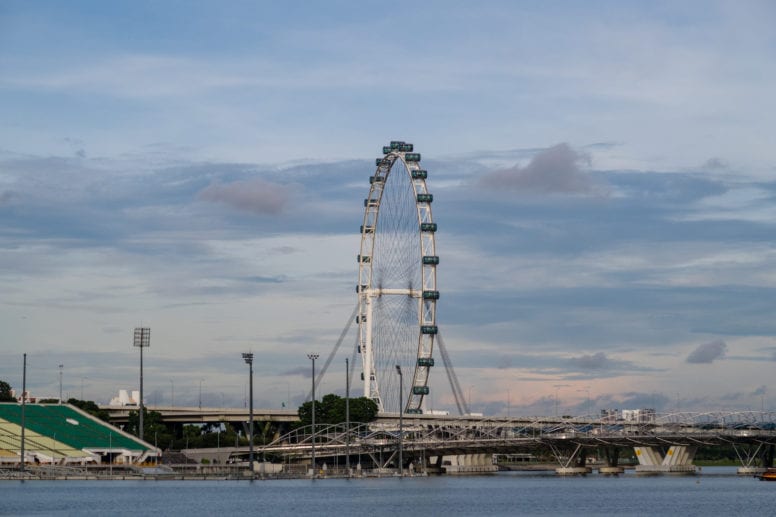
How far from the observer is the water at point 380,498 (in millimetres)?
112875

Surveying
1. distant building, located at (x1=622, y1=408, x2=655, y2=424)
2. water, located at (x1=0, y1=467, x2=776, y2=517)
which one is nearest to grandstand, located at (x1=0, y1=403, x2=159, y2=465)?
water, located at (x1=0, y1=467, x2=776, y2=517)

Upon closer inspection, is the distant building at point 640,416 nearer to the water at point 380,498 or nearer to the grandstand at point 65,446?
the water at point 380,498

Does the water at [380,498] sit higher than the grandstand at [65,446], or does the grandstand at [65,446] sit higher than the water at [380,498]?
the grandstand at [65,446]

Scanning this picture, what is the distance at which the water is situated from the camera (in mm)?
112875

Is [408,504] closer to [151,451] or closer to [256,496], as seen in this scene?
[256,496]

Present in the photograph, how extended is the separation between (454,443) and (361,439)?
14.8 meters

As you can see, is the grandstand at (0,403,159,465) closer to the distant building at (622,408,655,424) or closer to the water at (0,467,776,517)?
the water at (0,467,776,517)

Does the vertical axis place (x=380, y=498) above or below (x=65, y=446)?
below

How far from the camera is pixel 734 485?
166m

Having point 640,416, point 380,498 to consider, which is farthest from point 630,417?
point 380,498

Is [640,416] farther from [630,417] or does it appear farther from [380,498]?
[380,498]

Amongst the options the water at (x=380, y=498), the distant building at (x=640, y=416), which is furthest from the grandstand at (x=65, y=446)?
the distant building at (x=640, y=416)

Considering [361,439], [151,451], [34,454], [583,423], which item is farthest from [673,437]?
[34,454]

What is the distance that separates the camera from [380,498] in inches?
5034
